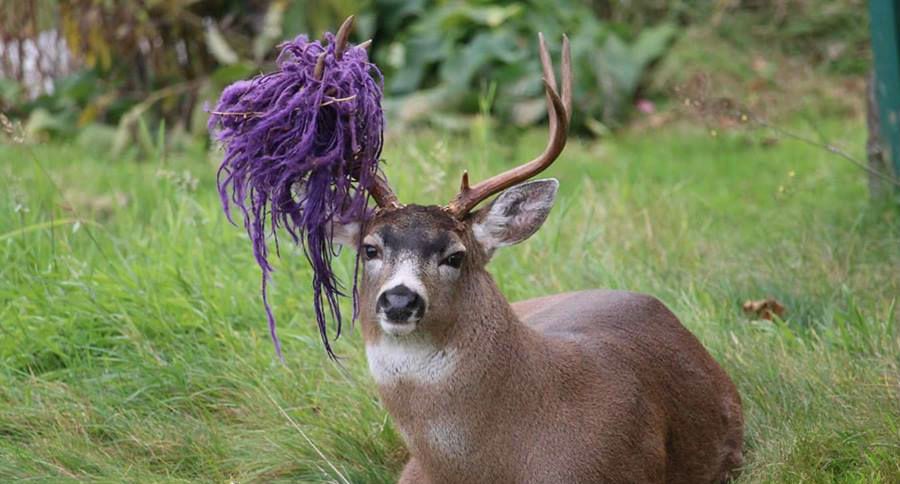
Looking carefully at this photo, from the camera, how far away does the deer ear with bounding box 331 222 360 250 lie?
3652 millimetres

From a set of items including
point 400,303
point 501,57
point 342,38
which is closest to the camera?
point 400,303

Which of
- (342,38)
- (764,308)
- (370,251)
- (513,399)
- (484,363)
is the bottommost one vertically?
(764,308)

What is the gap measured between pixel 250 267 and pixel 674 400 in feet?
5.84

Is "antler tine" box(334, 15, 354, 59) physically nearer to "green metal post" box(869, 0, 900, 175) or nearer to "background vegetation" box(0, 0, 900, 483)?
"background vegetation" box(0, 0, 900, 483)

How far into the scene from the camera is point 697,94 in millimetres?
5109

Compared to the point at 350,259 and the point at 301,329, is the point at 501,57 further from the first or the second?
the point at 301,329

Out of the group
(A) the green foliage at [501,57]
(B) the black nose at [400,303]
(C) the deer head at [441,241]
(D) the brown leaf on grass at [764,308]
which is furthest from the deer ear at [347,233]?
(A) the green foliage at [501,57]

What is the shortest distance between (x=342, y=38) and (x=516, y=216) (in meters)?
0.63

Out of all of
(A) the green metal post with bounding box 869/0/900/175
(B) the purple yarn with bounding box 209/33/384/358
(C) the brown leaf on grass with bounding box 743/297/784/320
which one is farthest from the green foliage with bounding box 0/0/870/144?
(B) the purple yarn with bounding box 209/33/384/358

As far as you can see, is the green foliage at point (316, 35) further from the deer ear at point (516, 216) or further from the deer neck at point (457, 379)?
the deer neck at point (457, 379)

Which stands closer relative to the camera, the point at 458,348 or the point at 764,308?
the point at 458,348

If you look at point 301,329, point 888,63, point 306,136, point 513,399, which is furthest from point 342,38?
point 888,63

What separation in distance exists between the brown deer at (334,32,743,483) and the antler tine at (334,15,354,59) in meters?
0.36

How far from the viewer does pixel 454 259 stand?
3527mm
